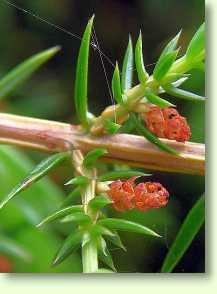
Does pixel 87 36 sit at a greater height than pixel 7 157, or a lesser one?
greater

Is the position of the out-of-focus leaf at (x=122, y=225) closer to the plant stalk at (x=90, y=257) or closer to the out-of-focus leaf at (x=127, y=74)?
the plant stalk at (x=90, y=257)

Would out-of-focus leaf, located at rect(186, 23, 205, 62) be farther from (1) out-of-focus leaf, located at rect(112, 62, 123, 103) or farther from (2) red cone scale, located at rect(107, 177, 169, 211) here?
(2) red cone scale, located at rect(107, 177, 169, 211)

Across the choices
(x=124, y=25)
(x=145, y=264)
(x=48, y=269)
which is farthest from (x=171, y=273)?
(x=124, y=25)

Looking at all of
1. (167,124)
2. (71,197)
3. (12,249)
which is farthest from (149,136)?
(12,249)

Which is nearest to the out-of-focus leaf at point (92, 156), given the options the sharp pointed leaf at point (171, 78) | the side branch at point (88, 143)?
the side branch at point (88, 143)

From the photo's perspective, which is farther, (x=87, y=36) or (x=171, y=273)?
(x=171, y=273)
